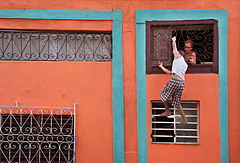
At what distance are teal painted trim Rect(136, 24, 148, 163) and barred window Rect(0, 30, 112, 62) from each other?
614mm

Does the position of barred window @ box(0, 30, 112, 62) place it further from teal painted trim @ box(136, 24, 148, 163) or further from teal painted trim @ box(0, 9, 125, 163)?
teal painted trim @ box(136, 24, 148, 163)

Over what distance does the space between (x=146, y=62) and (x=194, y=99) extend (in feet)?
3.79

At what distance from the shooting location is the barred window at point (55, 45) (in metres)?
5.23

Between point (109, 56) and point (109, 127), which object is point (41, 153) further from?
point (109, 56)

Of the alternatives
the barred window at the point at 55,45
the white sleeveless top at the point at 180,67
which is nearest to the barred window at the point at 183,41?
the white sleeveless top at the point at 180,67

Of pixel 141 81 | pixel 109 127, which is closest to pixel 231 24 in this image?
pixel 141 81

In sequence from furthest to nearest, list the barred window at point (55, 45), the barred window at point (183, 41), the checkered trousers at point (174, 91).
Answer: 1. the barred window at point (55, 45)
2. the barred window at point (183, 41)
3. the checkered trousers at point (174, 91)

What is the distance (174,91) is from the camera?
465 centimetres

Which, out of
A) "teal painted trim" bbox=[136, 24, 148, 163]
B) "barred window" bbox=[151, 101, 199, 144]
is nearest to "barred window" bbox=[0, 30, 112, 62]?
"teal painted trim" bbox=[136, 24, 148, 163]

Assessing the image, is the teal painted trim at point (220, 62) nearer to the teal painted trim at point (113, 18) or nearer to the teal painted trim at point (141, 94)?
the teal painted trim at point (141, 94)

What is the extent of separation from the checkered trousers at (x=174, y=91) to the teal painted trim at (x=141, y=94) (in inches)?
18.1

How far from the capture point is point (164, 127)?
201 inches

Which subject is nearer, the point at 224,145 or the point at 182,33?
the point at 224,145

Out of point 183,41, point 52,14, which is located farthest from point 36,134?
point 183,41
